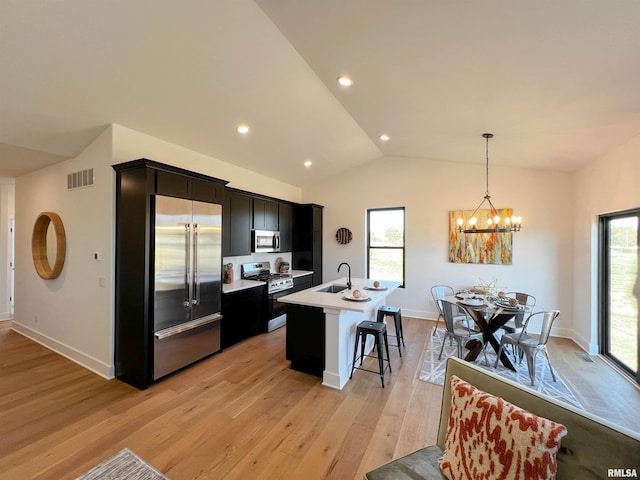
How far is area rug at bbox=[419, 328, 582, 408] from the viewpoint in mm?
2977

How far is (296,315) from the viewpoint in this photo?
3389mm

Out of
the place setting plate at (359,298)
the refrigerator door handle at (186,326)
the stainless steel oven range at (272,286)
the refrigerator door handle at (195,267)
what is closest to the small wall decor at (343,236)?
the stainless steel oven range at (272,286)

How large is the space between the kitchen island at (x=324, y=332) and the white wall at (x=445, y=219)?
2565 millimetres

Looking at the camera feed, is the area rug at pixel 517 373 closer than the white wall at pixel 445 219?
Yes

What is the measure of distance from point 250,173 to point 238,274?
A: 195 centimetres

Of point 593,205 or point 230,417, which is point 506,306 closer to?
point 593,205

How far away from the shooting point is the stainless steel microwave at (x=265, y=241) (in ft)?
16.8

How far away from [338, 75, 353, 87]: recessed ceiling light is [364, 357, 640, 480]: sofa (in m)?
2.87

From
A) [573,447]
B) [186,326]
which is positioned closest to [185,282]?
[186,326]

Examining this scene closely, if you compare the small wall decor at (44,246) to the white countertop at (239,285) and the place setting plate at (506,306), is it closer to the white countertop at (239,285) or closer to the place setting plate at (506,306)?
the white countertop at (239,285)

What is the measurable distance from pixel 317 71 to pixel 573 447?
11.1ft

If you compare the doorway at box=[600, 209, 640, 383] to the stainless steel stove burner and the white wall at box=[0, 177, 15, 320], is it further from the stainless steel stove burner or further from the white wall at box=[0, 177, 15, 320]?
the white wall at box=[0, 177, 15, 320]

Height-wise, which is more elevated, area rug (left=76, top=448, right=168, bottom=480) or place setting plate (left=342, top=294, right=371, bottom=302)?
place setting plate (left=342, top=294, right=371, bottom=302)

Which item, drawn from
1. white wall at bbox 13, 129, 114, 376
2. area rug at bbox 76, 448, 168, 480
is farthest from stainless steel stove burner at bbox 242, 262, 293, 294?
area rug at bbox 76, 448, 168, 480
